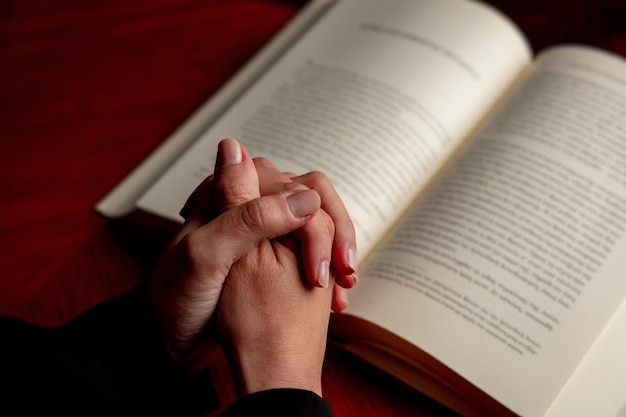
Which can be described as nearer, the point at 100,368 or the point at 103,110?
the point at 100,368

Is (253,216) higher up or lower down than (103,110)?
higher up

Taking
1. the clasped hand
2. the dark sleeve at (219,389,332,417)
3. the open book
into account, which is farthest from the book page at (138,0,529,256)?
the dark sleeve at (219,389,332,417)

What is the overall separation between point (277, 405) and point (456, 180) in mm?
371

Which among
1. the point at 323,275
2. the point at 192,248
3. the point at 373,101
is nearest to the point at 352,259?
the point at 323,275

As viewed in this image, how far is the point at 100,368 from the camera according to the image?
641mm

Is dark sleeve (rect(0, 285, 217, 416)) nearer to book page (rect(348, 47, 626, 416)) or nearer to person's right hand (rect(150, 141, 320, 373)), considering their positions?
person's right hand (rect(150, 141, 320, 373))

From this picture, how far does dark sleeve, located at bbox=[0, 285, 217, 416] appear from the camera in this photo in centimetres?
62

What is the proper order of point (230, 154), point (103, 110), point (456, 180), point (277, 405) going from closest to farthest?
point (277, 405) < point (230, 154) < point (456, 180) < point (103, 110)

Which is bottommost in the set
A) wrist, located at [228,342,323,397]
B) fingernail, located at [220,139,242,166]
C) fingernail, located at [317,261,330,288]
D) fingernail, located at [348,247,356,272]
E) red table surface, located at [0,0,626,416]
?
red table surface, located at [0,0,626,416]

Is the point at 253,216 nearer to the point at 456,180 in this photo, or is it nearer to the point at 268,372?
the point at 268,372

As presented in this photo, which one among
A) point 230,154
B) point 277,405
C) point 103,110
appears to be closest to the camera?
point 277,405

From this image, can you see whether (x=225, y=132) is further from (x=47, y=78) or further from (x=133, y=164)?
(x=47, y=78)

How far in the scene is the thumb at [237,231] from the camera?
61 cm

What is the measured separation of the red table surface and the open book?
42mm
